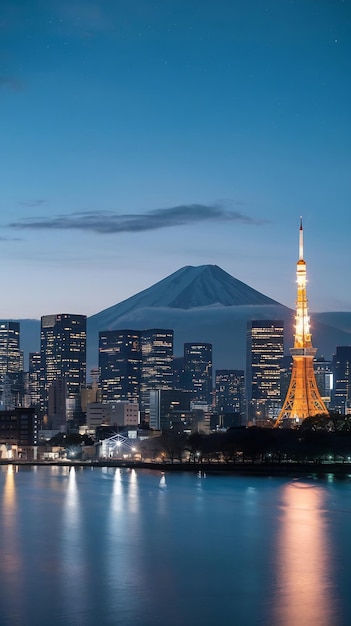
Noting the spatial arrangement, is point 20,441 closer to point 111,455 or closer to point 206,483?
point 111,455

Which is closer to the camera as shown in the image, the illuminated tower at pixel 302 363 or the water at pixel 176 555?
the water at pixel 176 555

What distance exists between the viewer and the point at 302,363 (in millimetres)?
54469

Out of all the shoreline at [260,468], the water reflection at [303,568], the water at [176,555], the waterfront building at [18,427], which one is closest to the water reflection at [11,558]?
the water at [176,555]

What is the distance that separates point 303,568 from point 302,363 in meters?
35.4

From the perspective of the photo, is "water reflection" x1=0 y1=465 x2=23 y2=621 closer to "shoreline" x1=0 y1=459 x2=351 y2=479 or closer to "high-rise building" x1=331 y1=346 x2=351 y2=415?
"shoreline" x1=0 y1=459 x2=351 y2=479

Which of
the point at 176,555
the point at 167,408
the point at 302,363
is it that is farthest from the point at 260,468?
the point at 167,408

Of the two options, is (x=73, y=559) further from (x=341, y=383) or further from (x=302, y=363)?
(x=341, y=383)

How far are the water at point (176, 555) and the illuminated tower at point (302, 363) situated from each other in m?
18.8

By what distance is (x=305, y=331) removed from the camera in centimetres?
5431

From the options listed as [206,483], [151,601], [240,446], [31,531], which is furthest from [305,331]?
[151,601]

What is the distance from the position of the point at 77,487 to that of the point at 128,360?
71.0 m

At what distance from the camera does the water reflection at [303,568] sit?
50.6 ft

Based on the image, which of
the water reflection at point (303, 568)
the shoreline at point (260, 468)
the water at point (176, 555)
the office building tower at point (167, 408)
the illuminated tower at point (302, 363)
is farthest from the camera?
the office building tower at point (167, 408)

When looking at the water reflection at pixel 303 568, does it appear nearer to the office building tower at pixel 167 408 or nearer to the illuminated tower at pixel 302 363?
the illuminated tower at pixel 302 363
